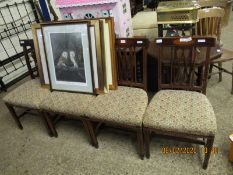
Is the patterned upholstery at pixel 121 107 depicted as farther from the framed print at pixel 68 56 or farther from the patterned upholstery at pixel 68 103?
the framed print at pixel 68 56

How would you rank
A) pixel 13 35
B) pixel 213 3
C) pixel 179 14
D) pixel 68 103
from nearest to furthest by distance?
1. pixel 68 103
2. pixel 179 14
3. pixel 213 3
4. pixel 13 35

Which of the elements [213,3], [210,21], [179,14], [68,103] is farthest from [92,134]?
[213,3]

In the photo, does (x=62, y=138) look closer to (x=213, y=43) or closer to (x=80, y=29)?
(x=80, y=29)

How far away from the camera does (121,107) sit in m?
1.53

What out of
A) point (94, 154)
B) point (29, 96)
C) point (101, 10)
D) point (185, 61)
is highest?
point (101, 10)

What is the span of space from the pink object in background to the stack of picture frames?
1.09 ft

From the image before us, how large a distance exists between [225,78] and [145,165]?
5.37 feet

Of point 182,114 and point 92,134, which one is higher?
point 182,114

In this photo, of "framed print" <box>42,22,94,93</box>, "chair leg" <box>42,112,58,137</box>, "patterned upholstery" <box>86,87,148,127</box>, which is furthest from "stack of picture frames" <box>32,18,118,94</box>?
"chair leg" <box>42,112,58,137</box>

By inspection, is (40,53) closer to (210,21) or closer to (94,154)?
(94,154)

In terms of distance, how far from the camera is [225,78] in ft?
8.30

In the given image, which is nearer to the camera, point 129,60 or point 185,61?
point 185,61

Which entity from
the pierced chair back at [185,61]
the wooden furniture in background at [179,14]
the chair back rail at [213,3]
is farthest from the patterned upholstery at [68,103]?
the chair back rail at [213,3]

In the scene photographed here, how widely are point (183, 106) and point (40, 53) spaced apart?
137 cm
